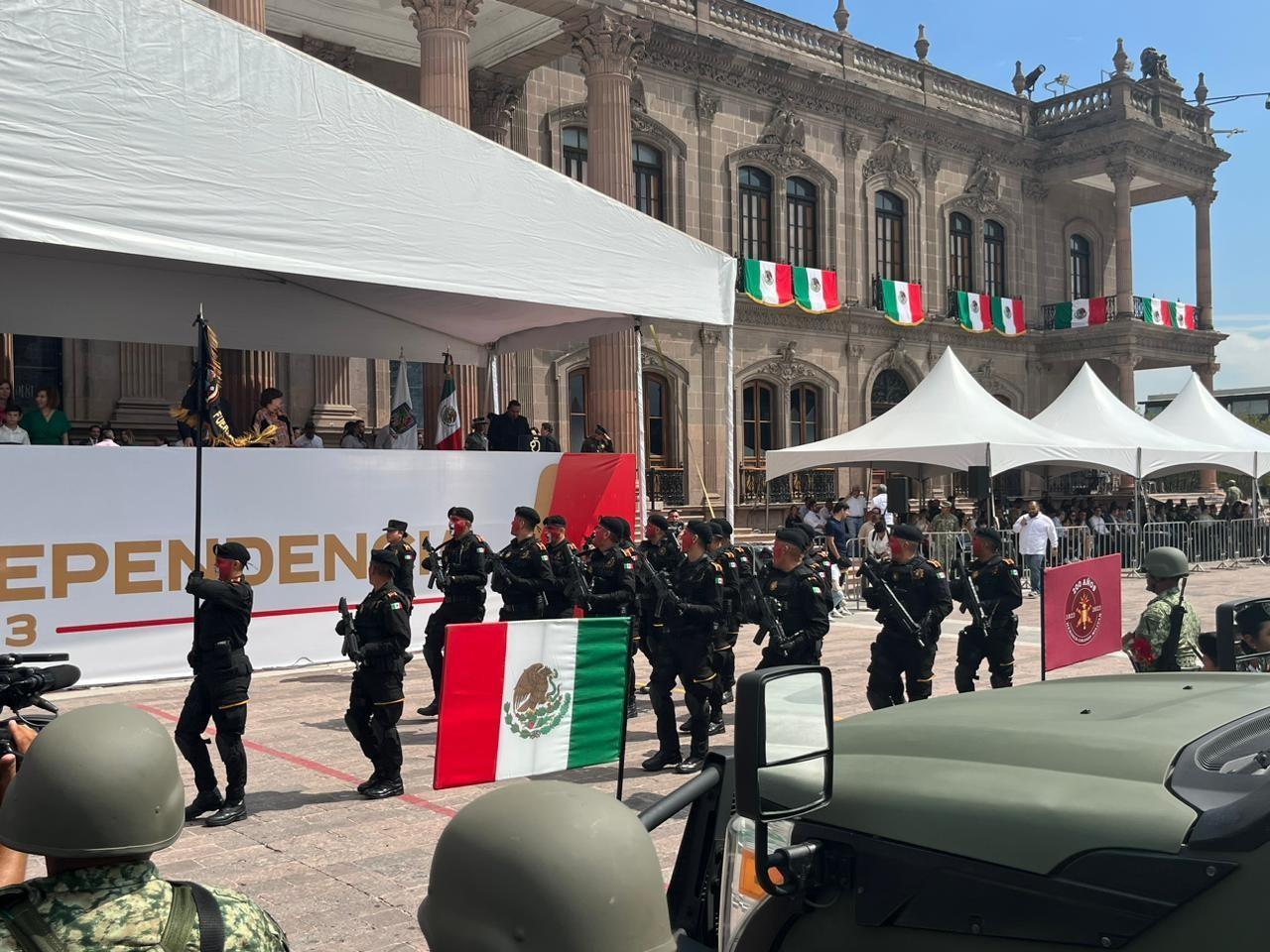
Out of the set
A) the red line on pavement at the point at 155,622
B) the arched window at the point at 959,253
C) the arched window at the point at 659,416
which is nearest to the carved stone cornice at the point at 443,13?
the red line on pavement at the point at 155,622

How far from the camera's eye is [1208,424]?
2591 cm

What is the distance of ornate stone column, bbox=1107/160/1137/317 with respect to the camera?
35.2m

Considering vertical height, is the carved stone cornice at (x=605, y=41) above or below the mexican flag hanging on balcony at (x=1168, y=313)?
above

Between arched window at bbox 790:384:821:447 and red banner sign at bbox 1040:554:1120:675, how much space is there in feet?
69.7

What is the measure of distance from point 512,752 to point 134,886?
10.8 ft

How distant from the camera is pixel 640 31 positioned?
2133 cm

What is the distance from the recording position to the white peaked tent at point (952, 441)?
62.8 ft

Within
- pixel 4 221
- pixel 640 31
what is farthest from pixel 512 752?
pixel 640 31

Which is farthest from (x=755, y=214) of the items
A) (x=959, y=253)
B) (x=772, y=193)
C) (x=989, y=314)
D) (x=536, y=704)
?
(x=536, y=704)

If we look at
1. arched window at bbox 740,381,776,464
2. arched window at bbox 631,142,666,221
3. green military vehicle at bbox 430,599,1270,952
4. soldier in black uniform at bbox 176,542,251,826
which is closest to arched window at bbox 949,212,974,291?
arched window at bbox 740,381,776,464

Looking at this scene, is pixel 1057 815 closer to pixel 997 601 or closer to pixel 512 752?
pixel 512 752

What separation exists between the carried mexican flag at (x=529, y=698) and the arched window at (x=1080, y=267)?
3718 cm

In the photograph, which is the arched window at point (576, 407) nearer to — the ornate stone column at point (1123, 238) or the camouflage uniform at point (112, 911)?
the ornate stone column at point (1123, 238)

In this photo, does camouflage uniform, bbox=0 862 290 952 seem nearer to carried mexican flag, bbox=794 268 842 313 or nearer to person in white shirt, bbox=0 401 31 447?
person in white shirt, bbox=0 401 31 447
